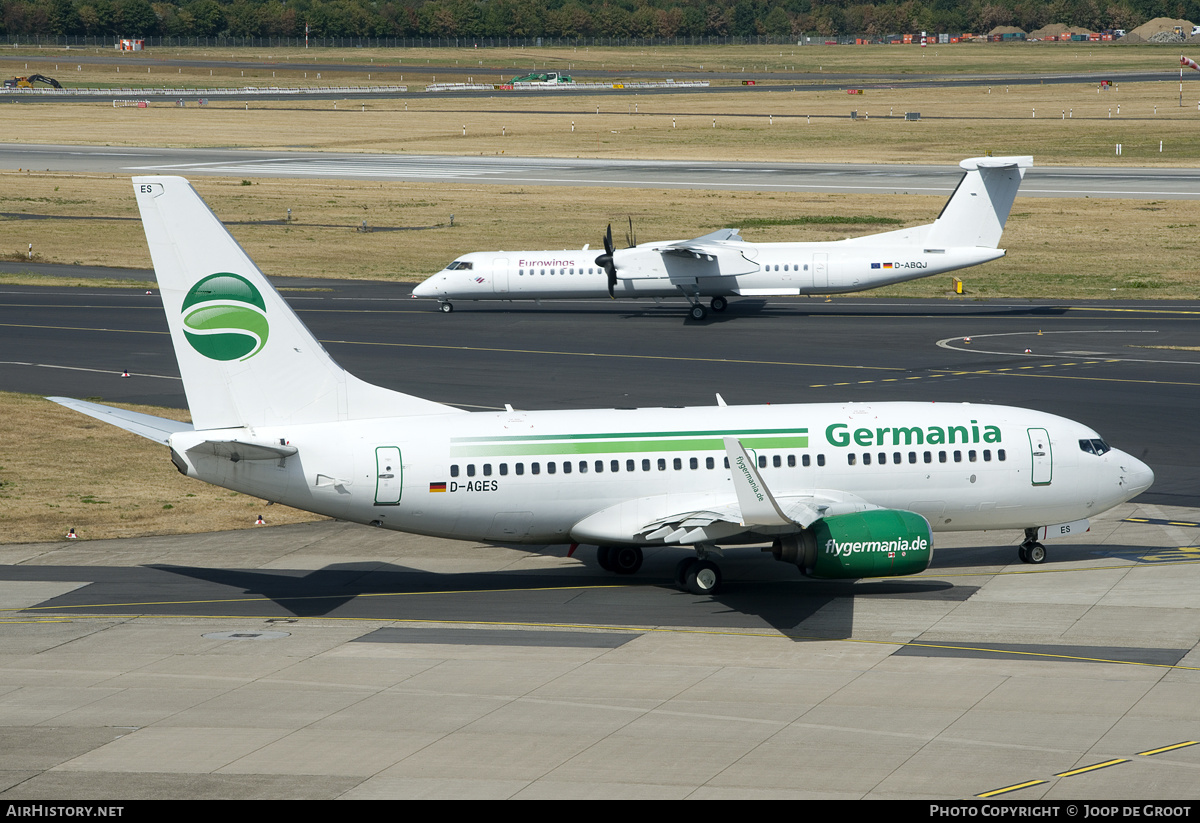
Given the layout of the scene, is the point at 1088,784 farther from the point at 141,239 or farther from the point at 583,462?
the point at 141,239

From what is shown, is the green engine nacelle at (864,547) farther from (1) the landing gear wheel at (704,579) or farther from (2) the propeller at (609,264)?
(2) the propeller at (609,264)

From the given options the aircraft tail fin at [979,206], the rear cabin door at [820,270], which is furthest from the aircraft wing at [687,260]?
the aircraft tail fin at [979,206]

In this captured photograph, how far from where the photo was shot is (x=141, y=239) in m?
105

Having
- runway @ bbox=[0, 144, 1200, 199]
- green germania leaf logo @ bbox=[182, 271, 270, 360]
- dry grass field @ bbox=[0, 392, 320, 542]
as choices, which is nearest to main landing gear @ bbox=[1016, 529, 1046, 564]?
green germania leaf logo @ bbox=[182, 271, 270, 360]

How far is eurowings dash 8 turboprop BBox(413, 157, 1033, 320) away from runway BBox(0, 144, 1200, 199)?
4685 cm

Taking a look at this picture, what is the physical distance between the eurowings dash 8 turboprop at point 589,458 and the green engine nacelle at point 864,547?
0.13 ft

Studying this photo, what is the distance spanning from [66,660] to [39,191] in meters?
107

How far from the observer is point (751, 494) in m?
30.2

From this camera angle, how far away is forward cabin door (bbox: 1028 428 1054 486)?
34562 mm

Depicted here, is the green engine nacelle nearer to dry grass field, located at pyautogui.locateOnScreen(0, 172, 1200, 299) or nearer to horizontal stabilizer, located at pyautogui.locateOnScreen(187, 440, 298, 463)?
horizontal stabilizer, located at pyautogui.locateOnScreen(187, 440, 298, 463)

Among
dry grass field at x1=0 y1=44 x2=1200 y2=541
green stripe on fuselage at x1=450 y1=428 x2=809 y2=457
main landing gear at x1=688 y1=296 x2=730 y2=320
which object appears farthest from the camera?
main landing gear at x1=688 y1=296 x2=730 y2=320

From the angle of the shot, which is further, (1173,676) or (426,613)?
(426,613)

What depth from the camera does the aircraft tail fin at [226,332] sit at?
101 ft
